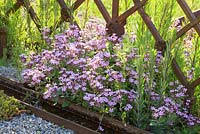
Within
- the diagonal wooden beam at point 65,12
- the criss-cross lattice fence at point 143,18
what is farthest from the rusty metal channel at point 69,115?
the diagonal wooden beam at point 65,12

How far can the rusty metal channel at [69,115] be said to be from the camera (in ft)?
14.8

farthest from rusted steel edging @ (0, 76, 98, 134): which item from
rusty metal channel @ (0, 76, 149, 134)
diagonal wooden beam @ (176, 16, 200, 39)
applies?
diagonal wooden beam @ (176, 16, 200, 39)

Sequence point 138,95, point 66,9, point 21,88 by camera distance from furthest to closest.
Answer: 1. point 66,9
2. point 21,88
3. point 138,95

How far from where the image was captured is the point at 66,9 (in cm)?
571

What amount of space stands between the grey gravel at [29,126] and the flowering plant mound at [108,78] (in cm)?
26

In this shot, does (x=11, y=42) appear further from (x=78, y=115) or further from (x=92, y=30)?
(x=78, y=115)

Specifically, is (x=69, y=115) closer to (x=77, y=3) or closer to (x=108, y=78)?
(x=108, y=78)

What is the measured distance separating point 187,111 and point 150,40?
0.75 metres

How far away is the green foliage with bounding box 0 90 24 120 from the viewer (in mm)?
4633

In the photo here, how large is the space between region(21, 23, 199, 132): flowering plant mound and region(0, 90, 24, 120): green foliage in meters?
0.28

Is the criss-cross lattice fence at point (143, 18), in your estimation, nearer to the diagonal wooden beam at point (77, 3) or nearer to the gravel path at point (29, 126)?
the diagonal wooden beam at point (77, 3)

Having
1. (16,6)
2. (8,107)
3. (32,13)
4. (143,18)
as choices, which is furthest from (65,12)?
(8,107)

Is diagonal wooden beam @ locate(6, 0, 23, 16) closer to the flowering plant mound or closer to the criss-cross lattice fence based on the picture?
the criss-cross lattice fence

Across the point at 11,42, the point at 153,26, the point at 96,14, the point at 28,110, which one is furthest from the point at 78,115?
the point at 96,14
